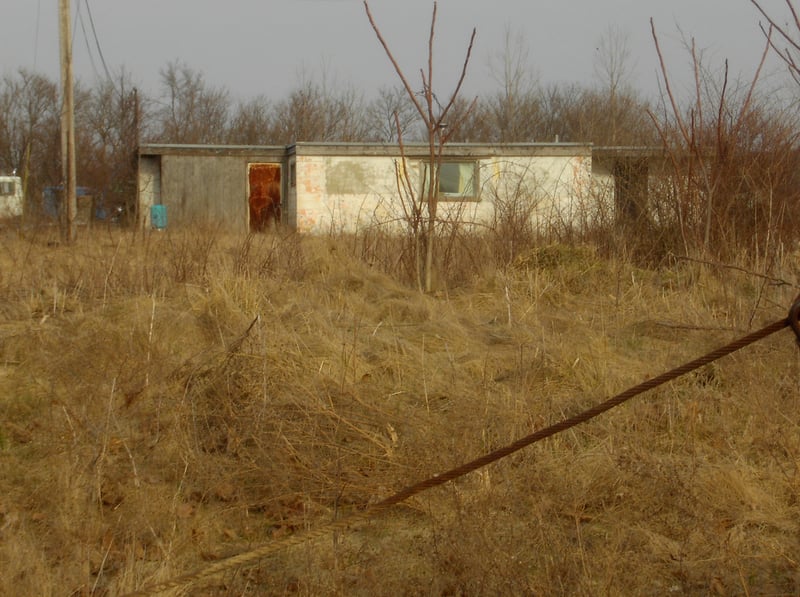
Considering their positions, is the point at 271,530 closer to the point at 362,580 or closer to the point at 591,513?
the point at 362,580

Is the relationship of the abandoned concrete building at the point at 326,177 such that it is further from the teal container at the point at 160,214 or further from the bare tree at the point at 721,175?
the bare tree at the point at 721,175

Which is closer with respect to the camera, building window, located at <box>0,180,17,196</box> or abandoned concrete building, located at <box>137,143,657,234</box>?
building window, located at <box>0,180,17,196</box>

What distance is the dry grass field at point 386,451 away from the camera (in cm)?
304

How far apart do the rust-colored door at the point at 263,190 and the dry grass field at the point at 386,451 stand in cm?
1531

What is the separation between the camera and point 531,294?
7602mm

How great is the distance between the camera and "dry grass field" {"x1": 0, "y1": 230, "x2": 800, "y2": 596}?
304 centimetres

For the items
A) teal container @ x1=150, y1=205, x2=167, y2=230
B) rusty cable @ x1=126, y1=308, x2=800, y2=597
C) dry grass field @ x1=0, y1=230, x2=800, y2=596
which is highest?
teal container @ x1=150, y1=205, x2=167, y2=230

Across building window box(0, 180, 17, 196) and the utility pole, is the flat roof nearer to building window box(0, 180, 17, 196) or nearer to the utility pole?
building window box(0, 180, 17, 196)

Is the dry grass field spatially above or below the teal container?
below

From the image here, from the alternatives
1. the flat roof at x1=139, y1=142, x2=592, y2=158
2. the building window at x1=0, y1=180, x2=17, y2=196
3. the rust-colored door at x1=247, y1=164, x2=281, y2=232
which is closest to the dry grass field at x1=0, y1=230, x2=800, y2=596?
the building window at x1=0, y1=180, x2=17, y2=196

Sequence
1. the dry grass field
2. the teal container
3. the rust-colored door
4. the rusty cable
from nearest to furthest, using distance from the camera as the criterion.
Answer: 1. the rusty cable
2. the dry grass field
3. the teal container
4. the rust-colored door

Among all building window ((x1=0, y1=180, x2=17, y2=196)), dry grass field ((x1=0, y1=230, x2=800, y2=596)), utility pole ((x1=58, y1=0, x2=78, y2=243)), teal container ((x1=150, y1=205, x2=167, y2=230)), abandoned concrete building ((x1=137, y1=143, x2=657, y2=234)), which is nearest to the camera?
dry grass field ((x1=0, y1=230, x2=800, y2=596))

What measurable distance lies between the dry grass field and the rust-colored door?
15314 mm

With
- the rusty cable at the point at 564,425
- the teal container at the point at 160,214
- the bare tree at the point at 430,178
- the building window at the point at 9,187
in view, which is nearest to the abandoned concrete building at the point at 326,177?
the teal container at the point at 160,214
